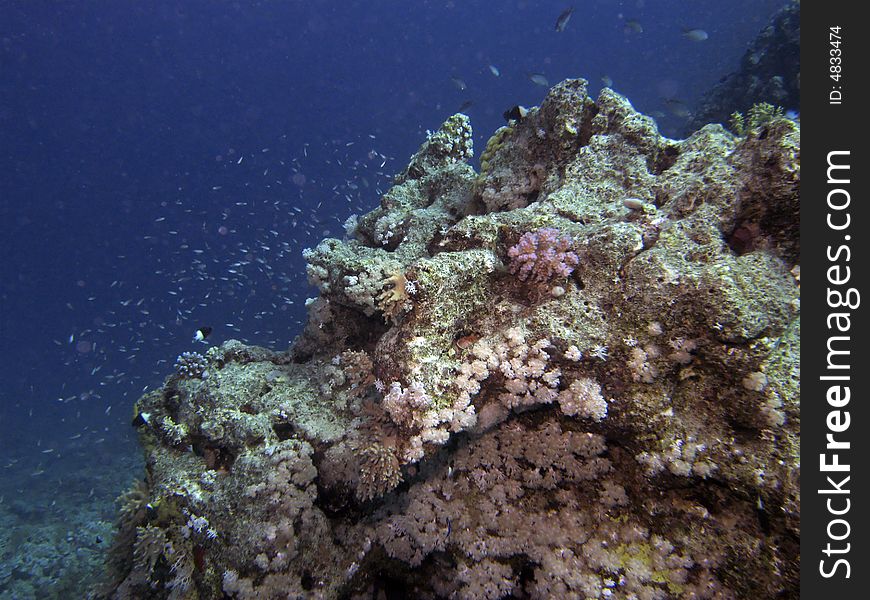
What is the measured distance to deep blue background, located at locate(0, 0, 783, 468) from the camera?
57625 millimetres

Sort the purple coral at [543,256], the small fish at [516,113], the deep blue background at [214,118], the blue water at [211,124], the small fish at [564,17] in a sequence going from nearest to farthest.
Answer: the purple coral at [543,256] < the small fish at [516,113] < the small fish at [564,17] < the blue water at [211,124] < the deep blue background at [214,118]

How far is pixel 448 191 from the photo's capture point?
671 cm

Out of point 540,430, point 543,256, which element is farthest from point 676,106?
point 540,430

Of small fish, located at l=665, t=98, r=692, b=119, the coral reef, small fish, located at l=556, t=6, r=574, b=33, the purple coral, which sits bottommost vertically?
the coral reef

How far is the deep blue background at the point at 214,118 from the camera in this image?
189ft

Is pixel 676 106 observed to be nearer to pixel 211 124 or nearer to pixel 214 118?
pixel 211 124

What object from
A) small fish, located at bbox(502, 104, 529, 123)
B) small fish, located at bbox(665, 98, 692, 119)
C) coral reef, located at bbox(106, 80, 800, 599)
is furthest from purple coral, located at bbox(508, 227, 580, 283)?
small fish, located at bbox(665, 98, 692, 119)

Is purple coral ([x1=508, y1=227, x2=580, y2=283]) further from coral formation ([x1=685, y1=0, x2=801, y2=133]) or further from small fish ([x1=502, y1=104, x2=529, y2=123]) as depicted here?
coral formation ([x1=685, y1=0, x2=801, y2=133])

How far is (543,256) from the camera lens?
3818mm

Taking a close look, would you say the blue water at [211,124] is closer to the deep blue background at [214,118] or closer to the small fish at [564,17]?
the deep blue background at [214,118]

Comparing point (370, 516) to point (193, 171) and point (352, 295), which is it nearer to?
point (352, 295)

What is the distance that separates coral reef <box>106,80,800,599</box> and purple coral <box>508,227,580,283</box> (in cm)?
2

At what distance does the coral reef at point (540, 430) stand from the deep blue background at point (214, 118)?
38.2 metres

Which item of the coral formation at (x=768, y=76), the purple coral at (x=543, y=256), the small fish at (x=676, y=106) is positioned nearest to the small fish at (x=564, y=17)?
the small fish at (x=676, y=106)
